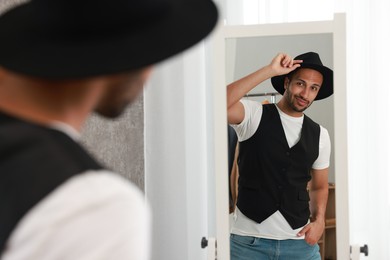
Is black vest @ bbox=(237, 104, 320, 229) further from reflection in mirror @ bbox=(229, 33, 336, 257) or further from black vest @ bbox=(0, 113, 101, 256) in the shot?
black vest @ bbox=(0, 113, 101, 256)

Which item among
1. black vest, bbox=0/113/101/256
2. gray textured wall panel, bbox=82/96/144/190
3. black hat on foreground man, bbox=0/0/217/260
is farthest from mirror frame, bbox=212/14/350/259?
black vest, bbox=0/113/101/256

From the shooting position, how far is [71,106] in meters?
0.63

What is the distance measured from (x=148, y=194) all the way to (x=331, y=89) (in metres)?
1.00

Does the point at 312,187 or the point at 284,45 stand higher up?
the point at 284,45

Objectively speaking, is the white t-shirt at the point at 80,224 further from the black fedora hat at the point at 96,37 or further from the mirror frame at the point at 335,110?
the mirror frame at the point at 335,110

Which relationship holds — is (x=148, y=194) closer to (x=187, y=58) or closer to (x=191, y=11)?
(x=187, y=58)

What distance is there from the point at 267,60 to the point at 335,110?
266mm

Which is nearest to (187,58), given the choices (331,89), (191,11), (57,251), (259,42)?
(259,42)

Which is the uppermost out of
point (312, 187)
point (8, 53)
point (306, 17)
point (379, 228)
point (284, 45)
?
point (306, 17)

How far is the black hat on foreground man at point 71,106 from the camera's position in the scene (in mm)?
546

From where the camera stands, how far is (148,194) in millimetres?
2502

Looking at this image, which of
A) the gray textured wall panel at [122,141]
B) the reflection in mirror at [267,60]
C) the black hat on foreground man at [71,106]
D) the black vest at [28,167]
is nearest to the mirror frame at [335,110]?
the reflection in mirror at [267,60]

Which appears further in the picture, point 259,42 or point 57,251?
point 259,42

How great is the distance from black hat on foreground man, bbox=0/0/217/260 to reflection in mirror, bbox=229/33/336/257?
1218mm
